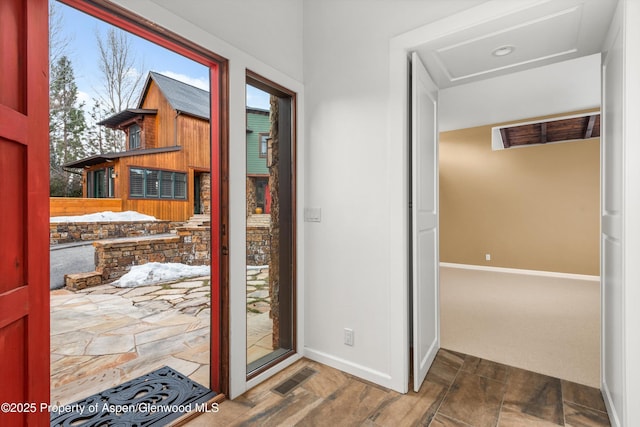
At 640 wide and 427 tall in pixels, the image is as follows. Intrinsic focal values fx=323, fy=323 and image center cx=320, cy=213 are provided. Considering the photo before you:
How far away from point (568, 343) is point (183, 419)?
3021mm

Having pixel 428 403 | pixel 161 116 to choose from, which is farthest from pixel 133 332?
pixel 428 403

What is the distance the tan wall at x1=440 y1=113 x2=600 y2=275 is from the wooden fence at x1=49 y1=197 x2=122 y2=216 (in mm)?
5912

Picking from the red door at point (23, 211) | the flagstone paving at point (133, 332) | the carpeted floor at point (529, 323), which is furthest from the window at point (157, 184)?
the carpeted floor at point (529, 323)

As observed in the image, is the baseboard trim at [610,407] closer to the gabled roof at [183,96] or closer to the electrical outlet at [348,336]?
the electrical outlet at [348,336]

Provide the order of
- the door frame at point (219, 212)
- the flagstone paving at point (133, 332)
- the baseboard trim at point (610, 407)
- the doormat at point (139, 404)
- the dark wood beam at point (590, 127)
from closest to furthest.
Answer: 1. the baseboard trim at point (610, 407)
2. the doormat at point (139, 404)
3. the door frame at point (219, 212)
4. the flagstone paving at point (133, 332)
5. the dark wood beam at point (590, 127)

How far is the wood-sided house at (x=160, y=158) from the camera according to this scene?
1.89 meters

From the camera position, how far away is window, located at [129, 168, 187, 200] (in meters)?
2.00

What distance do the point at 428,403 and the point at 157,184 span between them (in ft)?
7.07

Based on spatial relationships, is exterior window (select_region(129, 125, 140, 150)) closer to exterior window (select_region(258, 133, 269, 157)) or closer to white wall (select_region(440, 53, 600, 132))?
exterior window (select_region(258, 133, 269, 157))

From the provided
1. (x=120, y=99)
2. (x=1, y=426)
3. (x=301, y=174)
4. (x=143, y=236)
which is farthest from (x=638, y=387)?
(x=120, y=99)

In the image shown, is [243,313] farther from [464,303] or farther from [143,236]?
[464,303]

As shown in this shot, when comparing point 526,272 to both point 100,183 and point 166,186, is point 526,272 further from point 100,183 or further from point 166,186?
point 100,183

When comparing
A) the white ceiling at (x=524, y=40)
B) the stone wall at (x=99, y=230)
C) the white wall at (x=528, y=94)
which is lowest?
the stone wall at (x=99, y=230)

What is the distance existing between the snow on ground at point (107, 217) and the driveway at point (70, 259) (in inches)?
6.6
